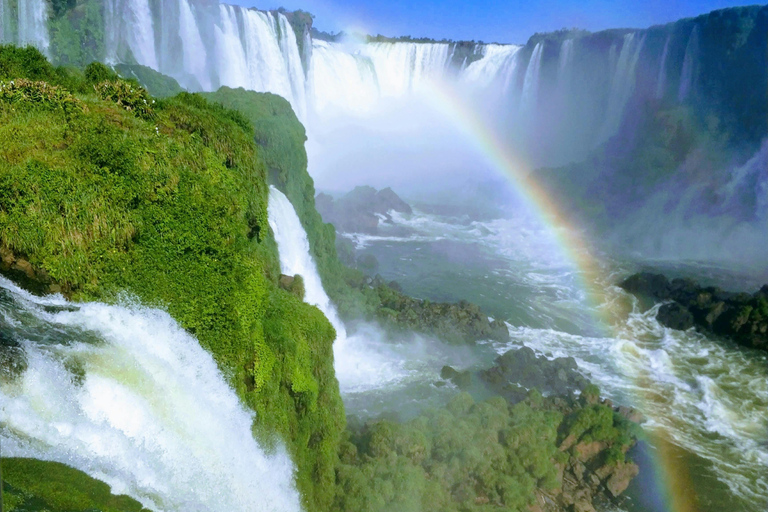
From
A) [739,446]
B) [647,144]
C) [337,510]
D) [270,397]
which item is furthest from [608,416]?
[647,144]

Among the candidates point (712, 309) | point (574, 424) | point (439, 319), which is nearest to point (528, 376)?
point (574, 424)

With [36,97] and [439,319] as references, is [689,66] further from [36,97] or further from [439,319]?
[36,97]

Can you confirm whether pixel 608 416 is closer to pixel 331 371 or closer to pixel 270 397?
pixel 331 371

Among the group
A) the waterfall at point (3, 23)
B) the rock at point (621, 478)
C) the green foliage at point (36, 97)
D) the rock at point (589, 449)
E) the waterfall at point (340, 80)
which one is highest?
the waterfall at point (340, 80)

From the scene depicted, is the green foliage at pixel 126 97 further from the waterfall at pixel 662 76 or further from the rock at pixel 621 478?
the waterfall at pixel 662 76

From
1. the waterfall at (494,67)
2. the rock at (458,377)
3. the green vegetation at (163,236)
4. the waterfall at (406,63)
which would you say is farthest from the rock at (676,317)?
the waterfall at (406,63)
